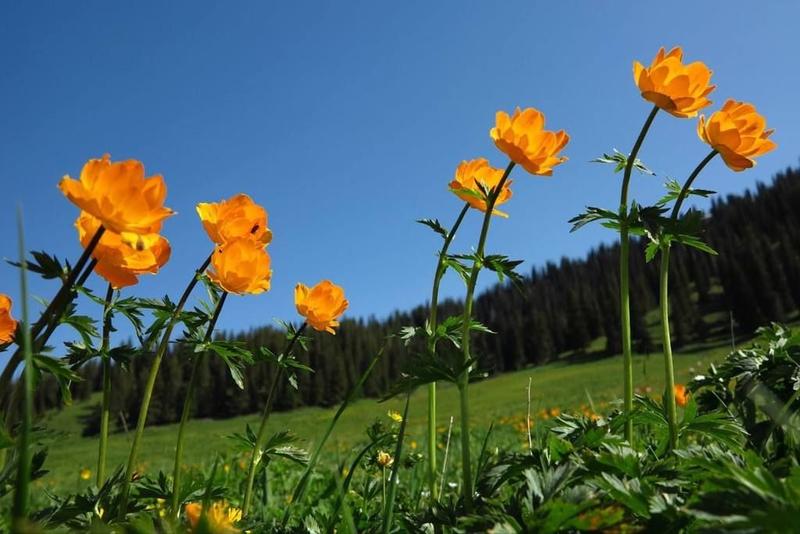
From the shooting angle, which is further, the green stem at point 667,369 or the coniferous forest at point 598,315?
the coniferous forest at point 598,315

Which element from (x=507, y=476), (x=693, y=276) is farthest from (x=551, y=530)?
(x=693, y=276)

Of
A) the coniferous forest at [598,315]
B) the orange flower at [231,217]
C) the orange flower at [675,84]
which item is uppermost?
the coniferous forest at [598,315]

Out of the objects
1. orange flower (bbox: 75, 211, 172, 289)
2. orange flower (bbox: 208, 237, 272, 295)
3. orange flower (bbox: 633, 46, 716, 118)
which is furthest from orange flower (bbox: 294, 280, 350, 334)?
orange flower (bbox: 633, 46, 716, 118)

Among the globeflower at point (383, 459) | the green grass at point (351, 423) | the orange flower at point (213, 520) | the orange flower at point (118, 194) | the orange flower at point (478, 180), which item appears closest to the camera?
the orange flower at point (213, 520)

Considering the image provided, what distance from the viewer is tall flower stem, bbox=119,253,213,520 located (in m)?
1.32

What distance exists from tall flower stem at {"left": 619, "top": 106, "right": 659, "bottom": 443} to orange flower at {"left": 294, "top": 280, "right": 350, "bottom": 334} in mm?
899

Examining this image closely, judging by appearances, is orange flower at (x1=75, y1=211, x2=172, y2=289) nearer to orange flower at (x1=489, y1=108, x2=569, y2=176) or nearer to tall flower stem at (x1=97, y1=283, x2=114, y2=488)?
tall flower stem at (x1=97, y1=283, x2=114, y2=488)

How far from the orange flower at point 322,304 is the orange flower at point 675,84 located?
1.13 meters

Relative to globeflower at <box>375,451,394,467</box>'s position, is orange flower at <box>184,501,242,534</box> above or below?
above

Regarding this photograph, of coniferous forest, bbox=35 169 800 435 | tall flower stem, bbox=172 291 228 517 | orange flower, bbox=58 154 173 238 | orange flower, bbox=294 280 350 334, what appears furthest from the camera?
coniferous forest, bbox=35 169 800 435

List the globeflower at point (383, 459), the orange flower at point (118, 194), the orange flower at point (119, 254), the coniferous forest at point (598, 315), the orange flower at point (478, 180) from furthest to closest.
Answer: the coniferous forest at point (598, 315)
the globeflower at point (383, 459)
the orange flower at point (478, 180)
the orange flower at point (119, 254)
the orange flower at point (118, 194)

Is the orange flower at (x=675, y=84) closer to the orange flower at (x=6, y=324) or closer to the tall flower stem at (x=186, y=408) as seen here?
the tall flower stem at (x=186, y=408)

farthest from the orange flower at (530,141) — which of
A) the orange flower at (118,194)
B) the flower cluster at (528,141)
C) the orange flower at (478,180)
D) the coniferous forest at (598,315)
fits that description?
the coniferous forest at (598,315)

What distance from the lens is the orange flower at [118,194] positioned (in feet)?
3.42
